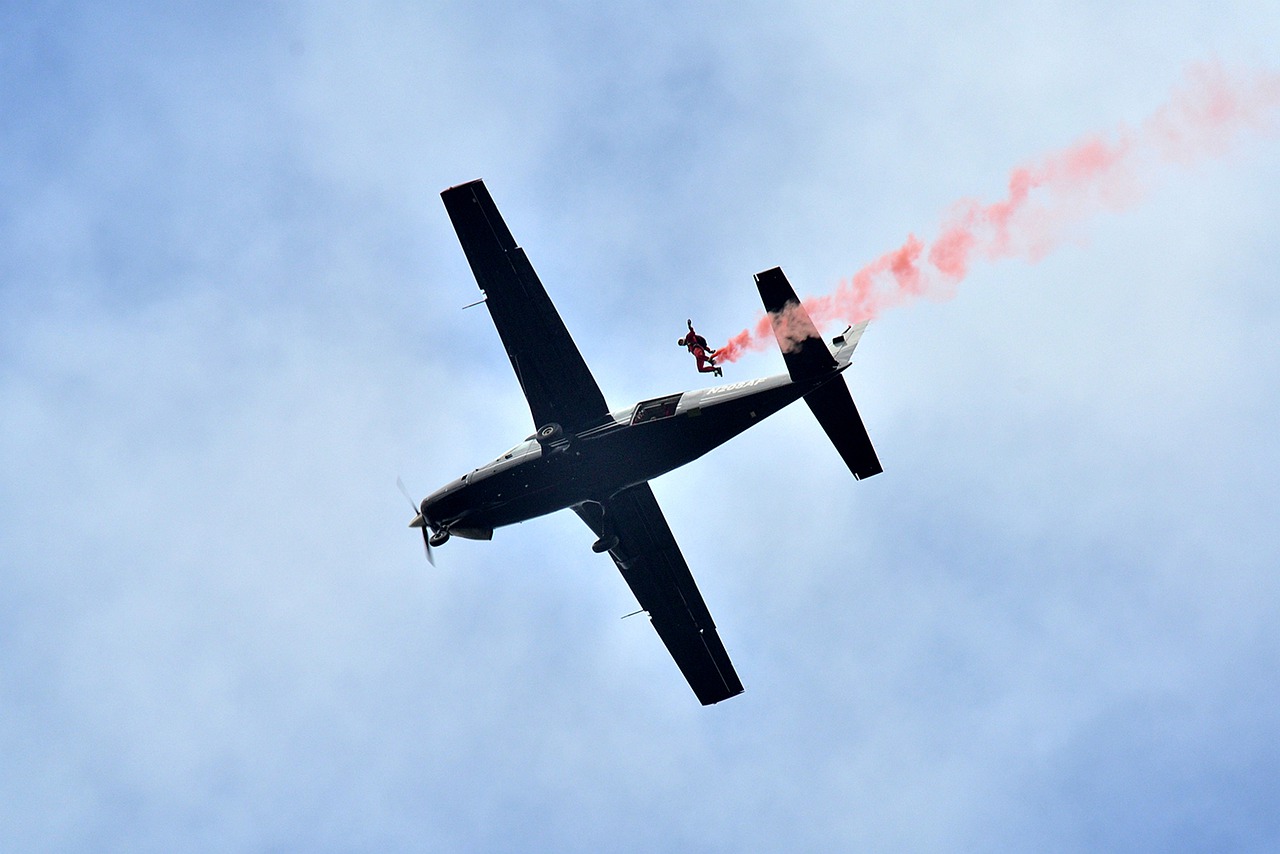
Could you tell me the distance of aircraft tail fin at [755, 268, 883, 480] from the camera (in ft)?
81.1

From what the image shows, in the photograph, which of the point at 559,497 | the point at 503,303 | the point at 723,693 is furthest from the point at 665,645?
the point at 503,303

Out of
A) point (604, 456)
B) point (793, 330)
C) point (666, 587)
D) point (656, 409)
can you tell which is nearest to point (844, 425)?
point (793, 330)

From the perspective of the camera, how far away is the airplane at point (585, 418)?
26.4 metres

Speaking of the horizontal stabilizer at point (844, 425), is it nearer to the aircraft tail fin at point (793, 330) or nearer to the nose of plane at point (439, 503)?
the aircraft tail fin at point (793, 330)

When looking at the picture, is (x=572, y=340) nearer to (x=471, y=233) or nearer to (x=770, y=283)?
(x=471, y=233)

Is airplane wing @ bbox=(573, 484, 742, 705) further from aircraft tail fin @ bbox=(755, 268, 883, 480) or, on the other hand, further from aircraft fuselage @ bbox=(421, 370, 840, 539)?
aircraft tail fin @ bbox=(755, 268, 883, 480)

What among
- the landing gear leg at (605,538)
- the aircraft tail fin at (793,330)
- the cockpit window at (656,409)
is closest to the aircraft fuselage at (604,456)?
the cockpit window at (656,409)

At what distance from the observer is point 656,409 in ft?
89.7

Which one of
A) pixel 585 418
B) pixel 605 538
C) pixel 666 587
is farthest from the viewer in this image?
pixel 666 587

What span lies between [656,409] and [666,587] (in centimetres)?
603

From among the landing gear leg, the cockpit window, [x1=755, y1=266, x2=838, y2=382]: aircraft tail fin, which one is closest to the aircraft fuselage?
the cockpit window

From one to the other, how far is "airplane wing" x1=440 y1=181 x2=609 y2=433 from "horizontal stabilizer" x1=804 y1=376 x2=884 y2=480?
482cm

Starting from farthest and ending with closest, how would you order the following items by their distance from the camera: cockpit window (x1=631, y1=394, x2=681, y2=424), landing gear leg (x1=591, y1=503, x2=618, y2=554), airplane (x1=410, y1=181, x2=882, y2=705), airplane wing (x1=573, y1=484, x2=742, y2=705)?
airplane wing (x1=573, y1=484, x2=742, y2=705) < landing gear leg (x1=591, y1=503, x2=618, y2=554) < cockpit window (x1=631, y1=394, x2=681, y2=424) < airplane (x1=410, y1=181, x2=882, y2=705)

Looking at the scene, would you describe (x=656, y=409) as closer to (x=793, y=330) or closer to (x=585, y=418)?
(x=585, y=418)
